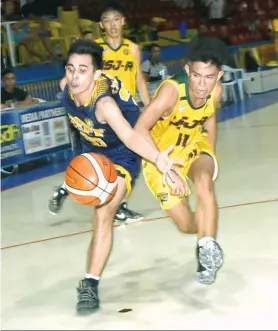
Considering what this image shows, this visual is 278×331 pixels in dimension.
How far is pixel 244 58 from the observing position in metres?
16.2

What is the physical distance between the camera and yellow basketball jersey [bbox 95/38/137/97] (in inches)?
258

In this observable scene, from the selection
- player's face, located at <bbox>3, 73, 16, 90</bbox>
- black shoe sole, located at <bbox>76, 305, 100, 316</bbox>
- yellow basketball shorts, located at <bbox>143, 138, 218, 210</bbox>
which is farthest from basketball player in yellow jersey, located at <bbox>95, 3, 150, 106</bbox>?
black shoe sole, located at <bbox>76, 305, 100, 316</bbox>

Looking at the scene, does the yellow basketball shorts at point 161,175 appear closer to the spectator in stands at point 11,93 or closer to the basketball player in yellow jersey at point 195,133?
the basketball player in yellow jersey at point 195,133

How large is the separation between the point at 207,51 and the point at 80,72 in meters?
0.68

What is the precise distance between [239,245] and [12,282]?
1576 mm

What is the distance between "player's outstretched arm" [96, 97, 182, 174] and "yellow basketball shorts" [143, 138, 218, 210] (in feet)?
1.83

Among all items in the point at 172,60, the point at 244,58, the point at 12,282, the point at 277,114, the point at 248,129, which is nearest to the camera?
the point at 12,282

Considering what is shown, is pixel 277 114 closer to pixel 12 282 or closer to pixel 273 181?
pixel 273 181

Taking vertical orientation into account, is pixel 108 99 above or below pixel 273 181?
above

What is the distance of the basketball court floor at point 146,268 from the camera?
12.2ft

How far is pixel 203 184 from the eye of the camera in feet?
13.3

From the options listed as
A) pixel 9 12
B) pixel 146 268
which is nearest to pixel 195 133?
pixel 146 268

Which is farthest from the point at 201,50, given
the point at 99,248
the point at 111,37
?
the point at 111,37

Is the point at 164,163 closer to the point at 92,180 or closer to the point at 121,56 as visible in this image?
the point at 92,180
